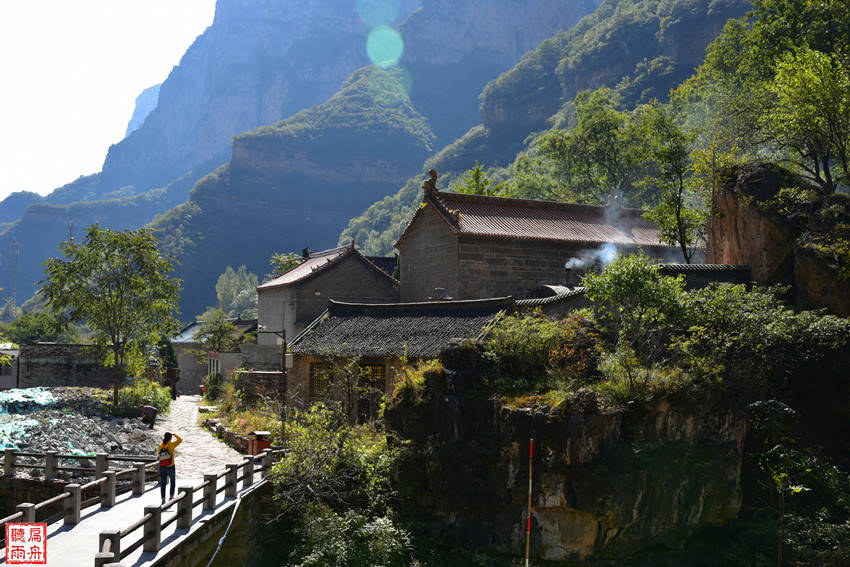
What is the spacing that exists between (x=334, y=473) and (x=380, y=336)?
7.63 m

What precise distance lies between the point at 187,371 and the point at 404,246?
29.6m

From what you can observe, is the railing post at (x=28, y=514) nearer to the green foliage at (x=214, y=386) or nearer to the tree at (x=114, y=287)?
the tree at (x=114, y=287)

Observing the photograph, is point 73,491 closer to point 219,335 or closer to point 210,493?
point 210,493

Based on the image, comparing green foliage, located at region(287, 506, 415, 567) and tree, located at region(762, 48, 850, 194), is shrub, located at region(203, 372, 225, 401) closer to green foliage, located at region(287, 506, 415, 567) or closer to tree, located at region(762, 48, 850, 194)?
green foliage, located at region(287, 506, 415, 567)

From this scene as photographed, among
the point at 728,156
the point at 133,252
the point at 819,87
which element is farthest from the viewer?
the point at 133,252

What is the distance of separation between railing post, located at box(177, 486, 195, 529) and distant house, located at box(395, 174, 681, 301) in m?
17.3

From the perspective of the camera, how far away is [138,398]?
30.5 meters

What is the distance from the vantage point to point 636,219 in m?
35.7

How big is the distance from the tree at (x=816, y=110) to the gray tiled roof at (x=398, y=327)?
40.5 ft

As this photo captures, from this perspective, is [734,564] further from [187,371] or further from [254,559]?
[187,371]

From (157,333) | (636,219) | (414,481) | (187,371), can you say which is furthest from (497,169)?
(414,481)

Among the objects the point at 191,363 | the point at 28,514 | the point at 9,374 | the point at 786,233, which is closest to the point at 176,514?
the point at 28,514

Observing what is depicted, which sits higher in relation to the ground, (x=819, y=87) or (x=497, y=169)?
(x=497, y=169)

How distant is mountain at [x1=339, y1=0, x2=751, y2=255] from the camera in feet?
267
